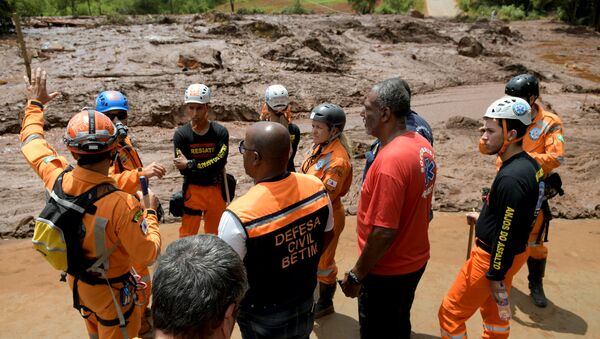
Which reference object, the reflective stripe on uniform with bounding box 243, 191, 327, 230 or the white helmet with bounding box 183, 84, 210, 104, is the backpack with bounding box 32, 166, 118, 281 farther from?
the white helmet with bounding box 183, 84, 210, 104

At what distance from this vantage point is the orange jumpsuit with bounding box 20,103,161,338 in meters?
2.64

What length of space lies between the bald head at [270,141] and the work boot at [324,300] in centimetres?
229

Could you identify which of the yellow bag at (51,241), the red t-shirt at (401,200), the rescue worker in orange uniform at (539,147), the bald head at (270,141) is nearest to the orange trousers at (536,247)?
the rescue worker in orange uniform at (539,147)

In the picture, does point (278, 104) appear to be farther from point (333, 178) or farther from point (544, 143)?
point (544, 143)

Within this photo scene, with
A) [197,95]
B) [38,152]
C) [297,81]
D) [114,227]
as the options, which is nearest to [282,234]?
[114,227]

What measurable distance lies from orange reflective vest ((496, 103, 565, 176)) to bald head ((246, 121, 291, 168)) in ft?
8.97

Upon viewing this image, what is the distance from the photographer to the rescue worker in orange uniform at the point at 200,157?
4789 mm

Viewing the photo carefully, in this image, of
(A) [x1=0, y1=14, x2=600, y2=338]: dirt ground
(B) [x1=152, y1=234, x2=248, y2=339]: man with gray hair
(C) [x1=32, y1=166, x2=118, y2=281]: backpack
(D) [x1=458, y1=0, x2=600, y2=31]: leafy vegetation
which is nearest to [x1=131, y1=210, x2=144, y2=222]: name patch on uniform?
(C) [x1=32, y1=166, x2=118, y2=281]: backpack

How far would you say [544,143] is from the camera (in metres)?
4.47

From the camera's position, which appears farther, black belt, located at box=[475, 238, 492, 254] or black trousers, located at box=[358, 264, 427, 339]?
black belt, located at box=[475, 238, 492, 254]

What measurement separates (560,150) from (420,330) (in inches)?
88.2

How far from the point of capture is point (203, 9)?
5066cm

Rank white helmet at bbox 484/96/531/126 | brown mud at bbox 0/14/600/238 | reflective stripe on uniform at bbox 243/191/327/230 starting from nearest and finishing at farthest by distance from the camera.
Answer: reflective stripe on uniform at bbox 243/191/327/230, white helmet at bbox 484/96/531/126, brown mud at bbox 0/14/600/238

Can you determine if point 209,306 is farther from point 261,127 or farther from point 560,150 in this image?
point 560,150
